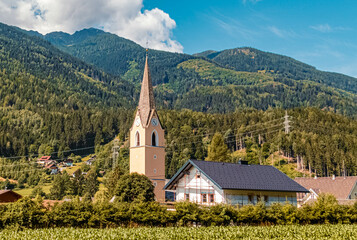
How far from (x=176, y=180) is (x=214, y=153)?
37.9 meters

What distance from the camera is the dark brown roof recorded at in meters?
83.4

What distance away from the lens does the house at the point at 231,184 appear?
49500 millimetres

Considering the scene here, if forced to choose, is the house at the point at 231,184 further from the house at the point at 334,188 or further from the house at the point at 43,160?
the house at the point at 43,160

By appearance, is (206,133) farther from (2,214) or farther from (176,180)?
(2,214)

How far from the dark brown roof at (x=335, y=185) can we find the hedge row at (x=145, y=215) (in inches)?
1800

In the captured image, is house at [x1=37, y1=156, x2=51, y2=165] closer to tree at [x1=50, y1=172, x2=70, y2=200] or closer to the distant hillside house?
the distant hillside house

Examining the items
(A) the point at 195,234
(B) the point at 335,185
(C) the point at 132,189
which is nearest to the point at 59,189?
(C) the point at 132,189

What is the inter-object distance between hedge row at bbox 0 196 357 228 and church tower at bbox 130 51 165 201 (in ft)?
95.7

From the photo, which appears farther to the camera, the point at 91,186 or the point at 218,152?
the point at 91,186

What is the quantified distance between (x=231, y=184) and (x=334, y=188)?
152 feet

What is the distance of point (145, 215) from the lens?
3581cm

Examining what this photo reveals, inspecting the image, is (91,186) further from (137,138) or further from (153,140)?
(153,140)

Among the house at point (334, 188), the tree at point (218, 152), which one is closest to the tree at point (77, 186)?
the tree at point (218, 152)

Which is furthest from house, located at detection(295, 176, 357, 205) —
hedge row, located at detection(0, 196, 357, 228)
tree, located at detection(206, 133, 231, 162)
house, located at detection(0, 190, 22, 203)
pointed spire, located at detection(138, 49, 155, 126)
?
house, located at detection(0, 190, 22, 203)
